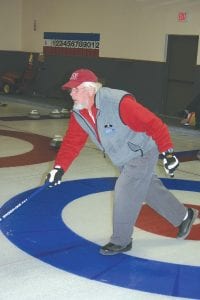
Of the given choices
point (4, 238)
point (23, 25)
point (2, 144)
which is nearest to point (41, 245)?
point (4, 238)

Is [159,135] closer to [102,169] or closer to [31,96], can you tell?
[102,169]

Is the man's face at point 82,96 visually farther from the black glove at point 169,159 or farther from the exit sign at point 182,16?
the exit sign at point 182,16

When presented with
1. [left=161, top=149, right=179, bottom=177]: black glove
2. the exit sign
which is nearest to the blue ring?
[left=161, top=149, right=179, bottom=177]: black glove

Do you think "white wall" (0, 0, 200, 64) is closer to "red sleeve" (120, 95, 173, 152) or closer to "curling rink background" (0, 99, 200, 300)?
"curling rink background" (0, 99, 200, 300)

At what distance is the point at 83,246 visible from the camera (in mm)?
4230

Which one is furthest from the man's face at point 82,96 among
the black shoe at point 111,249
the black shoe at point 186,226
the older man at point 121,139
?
the black shoe at point 186,226

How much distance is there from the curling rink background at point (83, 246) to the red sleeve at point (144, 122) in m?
1.00

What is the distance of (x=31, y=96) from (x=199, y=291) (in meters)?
Result: 13.5

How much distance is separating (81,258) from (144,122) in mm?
1257

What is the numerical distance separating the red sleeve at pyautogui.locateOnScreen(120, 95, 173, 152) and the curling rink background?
100 centimetres

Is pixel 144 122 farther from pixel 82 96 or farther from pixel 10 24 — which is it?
pixel 10 24

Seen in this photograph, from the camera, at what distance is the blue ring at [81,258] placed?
3.58 meters

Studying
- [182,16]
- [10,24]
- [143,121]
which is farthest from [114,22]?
[143,121]

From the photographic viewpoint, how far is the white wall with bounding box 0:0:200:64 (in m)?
12.3
